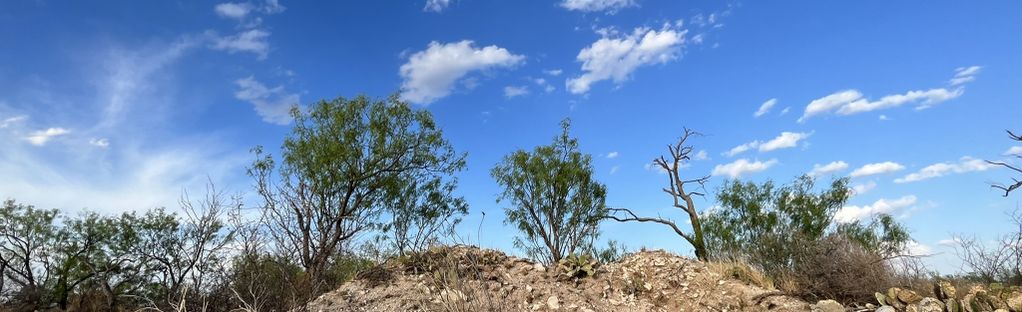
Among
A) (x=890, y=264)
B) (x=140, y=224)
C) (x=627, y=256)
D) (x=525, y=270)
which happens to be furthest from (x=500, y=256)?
(x=140, y=224)

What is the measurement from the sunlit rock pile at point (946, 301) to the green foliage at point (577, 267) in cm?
385

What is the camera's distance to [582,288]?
1120 cm

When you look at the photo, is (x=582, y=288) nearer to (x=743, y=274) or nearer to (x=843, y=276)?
(x=743, y=274)

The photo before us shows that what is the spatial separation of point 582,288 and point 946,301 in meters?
5.58

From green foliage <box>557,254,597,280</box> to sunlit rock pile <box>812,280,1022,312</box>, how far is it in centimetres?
385

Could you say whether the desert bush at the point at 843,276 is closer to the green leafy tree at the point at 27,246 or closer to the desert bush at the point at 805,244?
the desert bush at the point at 805,244

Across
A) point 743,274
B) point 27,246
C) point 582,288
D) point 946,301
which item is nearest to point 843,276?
point 743,274

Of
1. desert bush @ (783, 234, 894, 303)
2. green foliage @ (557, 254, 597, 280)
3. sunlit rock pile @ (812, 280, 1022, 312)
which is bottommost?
sunlit rock pile @ (812, 280, 1022, 312)

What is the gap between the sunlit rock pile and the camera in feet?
28.8

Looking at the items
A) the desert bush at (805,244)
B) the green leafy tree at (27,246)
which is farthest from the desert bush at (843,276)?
the green leafy tree at (27,246)

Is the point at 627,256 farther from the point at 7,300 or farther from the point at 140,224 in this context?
the point at 140,224

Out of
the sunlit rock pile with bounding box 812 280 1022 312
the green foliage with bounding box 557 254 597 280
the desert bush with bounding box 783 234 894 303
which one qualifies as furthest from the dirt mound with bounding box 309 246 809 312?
the sunlit rock pile with bounding box 812 280 1022 312

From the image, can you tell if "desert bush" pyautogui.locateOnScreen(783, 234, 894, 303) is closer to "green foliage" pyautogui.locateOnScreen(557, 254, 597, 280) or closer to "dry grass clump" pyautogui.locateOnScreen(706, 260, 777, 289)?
"dry grass clump" pyautogui.locateOnScreen(706, 260, 777, 289)

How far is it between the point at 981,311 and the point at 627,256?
608 centimetres
